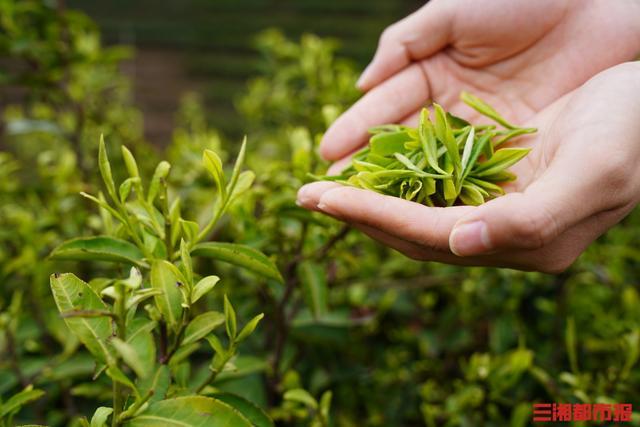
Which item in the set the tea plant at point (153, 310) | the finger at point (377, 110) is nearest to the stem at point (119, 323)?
the tea plant at point (153, 310)

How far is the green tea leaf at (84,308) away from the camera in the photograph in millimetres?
735

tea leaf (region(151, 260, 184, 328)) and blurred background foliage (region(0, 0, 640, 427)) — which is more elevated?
tea leaf (region(151, 260, 184, 328))

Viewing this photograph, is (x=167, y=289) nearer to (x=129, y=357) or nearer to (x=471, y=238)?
(x=129, y=357)

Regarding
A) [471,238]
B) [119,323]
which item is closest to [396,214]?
[471,238]

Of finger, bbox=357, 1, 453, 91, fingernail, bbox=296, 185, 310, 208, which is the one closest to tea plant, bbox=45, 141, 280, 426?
fingernail, bbox=296, 185, 310, 208

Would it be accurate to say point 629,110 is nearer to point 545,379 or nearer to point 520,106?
point 520,106

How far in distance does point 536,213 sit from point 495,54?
0.87m

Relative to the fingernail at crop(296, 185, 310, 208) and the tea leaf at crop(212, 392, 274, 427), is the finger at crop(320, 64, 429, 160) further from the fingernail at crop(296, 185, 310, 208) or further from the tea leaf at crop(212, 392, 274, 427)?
the tea leaf at crop(212, 392, 274, 427)

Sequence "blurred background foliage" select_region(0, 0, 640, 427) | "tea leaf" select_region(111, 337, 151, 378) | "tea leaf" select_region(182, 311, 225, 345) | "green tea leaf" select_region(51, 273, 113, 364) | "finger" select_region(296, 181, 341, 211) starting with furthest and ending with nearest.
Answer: "blurred background foliage" select_region(0, 0, 640, 427), "finger" select_region(296, 181, 341, 211), "tea leaf" select_region(182, 311, 225, 345), "green tea leaf" select_region(51, 273, 113, 364), "tea leaf" select_region(111, 337, 151, 378)

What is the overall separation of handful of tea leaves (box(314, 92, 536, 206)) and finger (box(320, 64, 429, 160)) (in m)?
0.16

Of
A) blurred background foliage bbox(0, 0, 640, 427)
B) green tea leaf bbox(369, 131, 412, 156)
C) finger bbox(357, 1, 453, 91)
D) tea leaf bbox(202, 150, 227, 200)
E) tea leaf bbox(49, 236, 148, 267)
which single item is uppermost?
finger bbox(357, 1, 453, 91)

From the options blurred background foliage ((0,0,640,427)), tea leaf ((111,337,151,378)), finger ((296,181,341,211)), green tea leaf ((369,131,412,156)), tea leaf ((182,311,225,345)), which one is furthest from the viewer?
blurred background foliage ((0,0,640,427))

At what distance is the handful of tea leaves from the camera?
40.9 inches

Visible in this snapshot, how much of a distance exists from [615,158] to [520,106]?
631 mm
